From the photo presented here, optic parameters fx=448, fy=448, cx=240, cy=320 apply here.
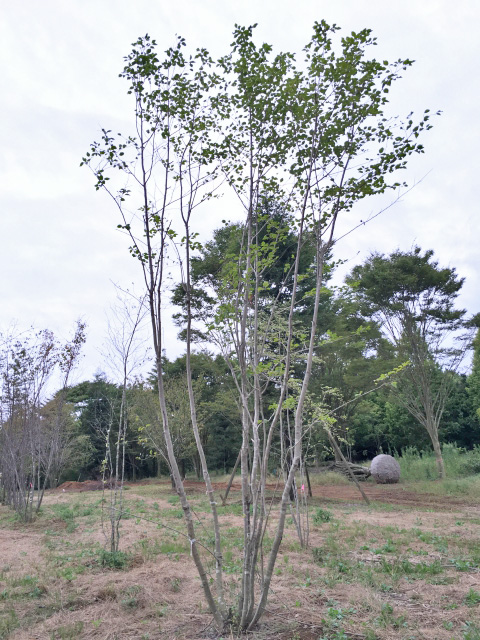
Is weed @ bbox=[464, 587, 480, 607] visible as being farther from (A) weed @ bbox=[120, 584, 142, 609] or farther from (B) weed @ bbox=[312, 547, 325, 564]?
(A) weed @ bbox=[120, 584, 142, 609]

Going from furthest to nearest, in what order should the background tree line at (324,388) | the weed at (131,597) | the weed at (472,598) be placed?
the background tree line at (324,388) < the weed at (131,597) < the weed at (472,598)

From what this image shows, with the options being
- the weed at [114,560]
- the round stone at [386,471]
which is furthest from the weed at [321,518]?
the round stone at [386,471]

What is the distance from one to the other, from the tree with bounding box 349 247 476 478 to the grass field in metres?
8.15

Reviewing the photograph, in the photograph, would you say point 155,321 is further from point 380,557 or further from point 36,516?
point 36,516

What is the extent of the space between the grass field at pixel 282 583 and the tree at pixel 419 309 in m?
8.15

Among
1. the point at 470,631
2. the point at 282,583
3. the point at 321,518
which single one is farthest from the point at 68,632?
the point at 321,518

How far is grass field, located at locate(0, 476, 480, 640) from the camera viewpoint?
3.38 meters

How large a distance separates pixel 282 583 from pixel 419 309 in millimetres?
13449

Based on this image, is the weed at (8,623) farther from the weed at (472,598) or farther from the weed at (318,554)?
the weed at (472,598)

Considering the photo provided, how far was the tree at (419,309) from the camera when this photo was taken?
15.7 m

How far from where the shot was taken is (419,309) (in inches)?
633

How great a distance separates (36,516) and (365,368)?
11698 mm

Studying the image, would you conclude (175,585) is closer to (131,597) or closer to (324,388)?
(131,597)

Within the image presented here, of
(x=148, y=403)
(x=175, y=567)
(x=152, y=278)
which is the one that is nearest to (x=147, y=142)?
(x=152, y=278)
